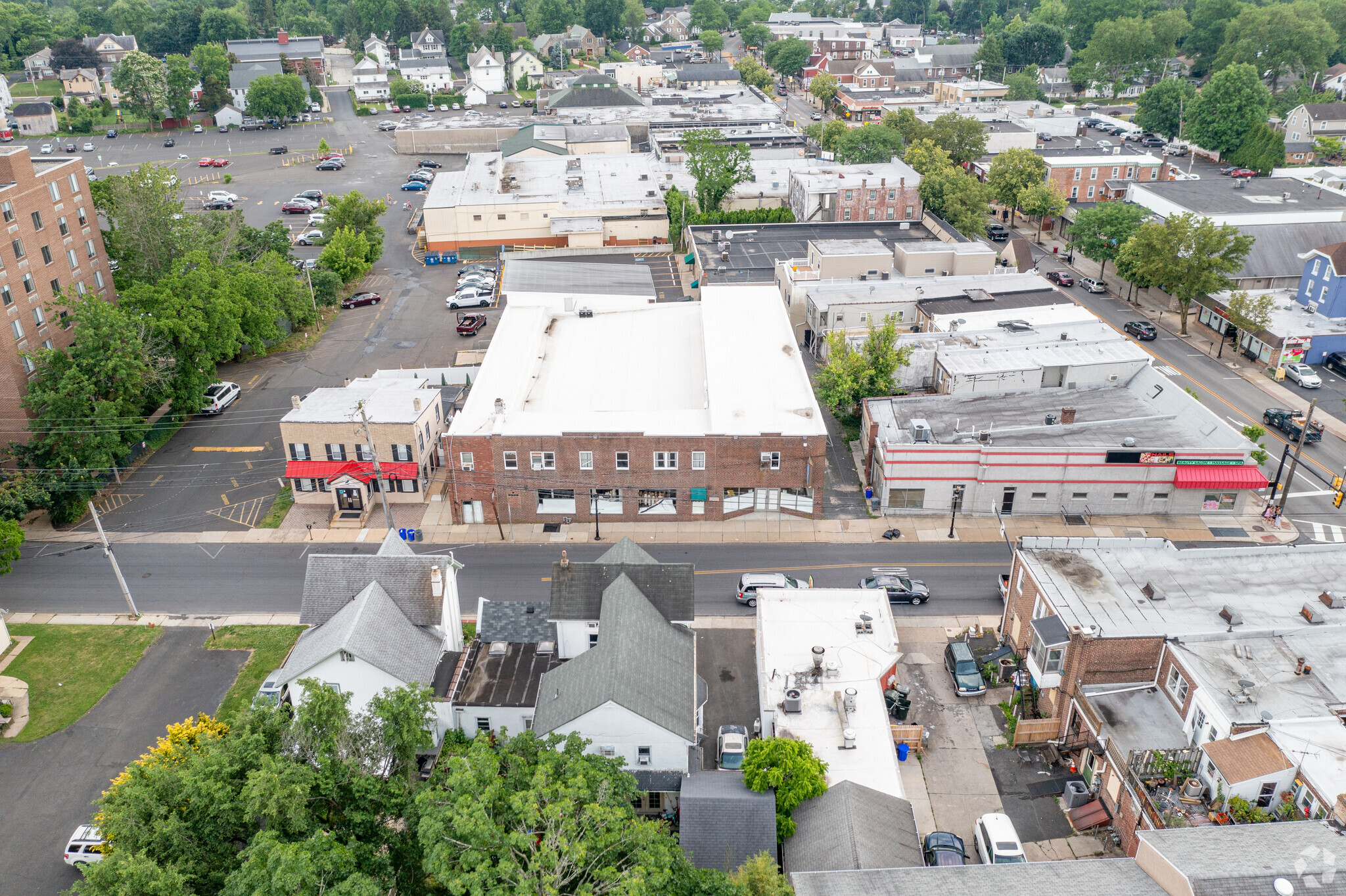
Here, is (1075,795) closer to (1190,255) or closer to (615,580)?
(615,580)

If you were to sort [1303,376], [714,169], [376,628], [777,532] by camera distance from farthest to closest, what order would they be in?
[714,169] < [1303,376] < [777,532] < [376,628]

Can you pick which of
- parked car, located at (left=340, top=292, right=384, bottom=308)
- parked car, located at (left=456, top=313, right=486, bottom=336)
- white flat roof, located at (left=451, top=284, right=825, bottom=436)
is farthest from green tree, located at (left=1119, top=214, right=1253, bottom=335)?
parked car, located at (left=340, top=292, right=384, bottom=308)

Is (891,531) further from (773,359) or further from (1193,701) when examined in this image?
(1193,701)

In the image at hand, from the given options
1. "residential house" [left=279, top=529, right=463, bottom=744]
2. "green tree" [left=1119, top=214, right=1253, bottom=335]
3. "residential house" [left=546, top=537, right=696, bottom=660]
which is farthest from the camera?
"green tree" [left=1119, top=214, right=1253, bottom=335]

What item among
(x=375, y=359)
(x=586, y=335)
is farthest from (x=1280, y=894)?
(x=375, y=359)

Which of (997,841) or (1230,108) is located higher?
(1230,108)

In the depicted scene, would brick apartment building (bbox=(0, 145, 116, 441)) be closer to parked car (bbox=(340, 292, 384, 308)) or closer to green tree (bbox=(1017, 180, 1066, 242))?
parked car (bbox=(340, 292, 384, 308))

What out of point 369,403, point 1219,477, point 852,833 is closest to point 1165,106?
point 1219,477
